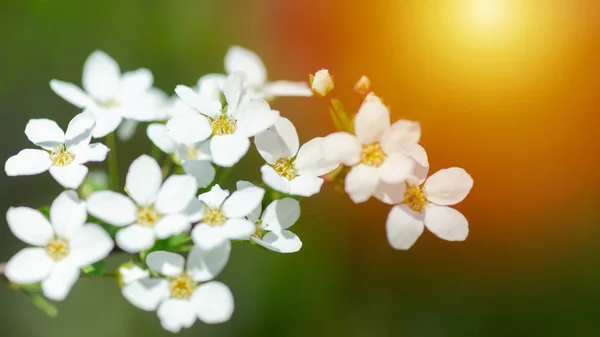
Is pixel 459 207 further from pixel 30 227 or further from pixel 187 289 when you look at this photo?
pixel 30 227

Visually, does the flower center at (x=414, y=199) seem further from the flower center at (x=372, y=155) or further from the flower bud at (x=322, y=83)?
the flower bud at (x=322, y=83)

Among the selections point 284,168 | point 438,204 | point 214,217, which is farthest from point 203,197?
point 438,204

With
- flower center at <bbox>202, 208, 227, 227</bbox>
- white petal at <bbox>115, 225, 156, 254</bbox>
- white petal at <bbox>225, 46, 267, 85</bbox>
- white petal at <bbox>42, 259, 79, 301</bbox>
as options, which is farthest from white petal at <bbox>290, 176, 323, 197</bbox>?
white petal at <bbox>225, 46, 267, 85</bbox>

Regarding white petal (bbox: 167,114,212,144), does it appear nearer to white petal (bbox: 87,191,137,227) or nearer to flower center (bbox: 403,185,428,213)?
white petal (bbox: 87,191,137,227)

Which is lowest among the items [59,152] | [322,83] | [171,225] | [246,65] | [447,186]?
[171,225]

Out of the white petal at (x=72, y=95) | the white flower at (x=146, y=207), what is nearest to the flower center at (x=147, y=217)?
the white flower at (x=146, y=207)

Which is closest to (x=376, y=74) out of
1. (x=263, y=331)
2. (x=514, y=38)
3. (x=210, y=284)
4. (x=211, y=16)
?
(x=514, y=38)
